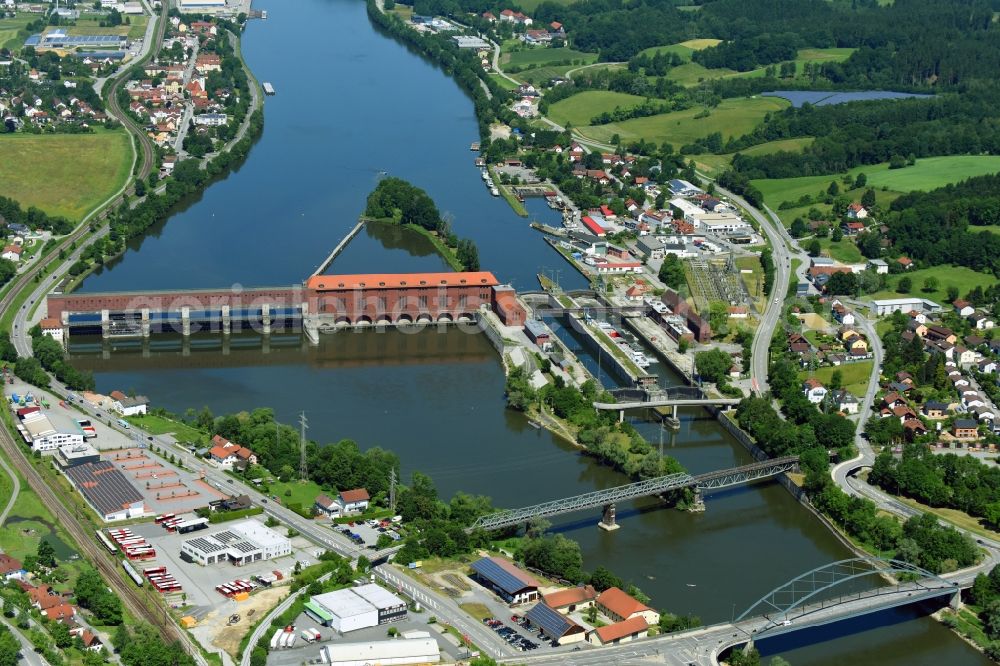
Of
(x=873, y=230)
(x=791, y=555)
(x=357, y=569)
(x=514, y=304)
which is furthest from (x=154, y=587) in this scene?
(x=873, y=230)

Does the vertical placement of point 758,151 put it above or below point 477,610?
above

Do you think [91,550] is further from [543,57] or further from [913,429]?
[543,57]

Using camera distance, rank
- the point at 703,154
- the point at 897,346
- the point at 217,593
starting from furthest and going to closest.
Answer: the point at 703,154
the point at 897,346
the point at 217,593

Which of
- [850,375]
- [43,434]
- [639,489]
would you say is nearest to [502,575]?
[639,489]

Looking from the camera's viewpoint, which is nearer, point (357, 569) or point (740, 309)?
point (357, 569)

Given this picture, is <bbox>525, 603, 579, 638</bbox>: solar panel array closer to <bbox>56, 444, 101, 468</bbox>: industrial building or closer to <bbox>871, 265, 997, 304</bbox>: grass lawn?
<bbox>56, 444, 101, 468</bbox>: industrial building

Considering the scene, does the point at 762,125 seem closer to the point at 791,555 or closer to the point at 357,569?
the point at 791,555

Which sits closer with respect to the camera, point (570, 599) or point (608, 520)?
point (570, 599)
